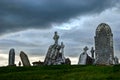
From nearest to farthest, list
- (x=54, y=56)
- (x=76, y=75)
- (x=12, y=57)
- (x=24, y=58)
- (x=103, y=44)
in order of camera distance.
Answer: (x=76, y=75), (x=103, y=44), (x=24, y=58), (x=54, y=56), (x=12, y=57)

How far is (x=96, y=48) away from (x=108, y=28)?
3300 mm

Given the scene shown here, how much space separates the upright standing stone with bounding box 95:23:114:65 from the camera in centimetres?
4616

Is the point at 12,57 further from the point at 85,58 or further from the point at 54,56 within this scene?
the point at 85,58

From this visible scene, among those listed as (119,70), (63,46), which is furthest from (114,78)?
(63,46)

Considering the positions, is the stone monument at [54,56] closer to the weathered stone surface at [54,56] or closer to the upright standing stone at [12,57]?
the weathered stone surface at [54,56]

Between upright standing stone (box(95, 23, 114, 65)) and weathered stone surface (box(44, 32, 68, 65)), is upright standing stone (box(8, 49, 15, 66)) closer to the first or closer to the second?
weathered stone surface (box(44, 32, 68, 65))

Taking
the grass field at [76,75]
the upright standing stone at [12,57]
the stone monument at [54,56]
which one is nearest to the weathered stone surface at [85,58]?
the stone monument at [54,56]

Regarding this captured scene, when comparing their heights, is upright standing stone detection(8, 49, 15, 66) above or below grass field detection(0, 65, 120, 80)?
above

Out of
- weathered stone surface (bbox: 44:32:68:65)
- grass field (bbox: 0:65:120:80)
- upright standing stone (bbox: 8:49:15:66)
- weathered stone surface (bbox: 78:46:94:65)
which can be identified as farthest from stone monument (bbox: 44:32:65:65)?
grass field (bbox: 0:65:120:80)

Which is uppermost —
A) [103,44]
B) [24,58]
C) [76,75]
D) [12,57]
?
[103,44]

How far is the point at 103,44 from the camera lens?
153 feet

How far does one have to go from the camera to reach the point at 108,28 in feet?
156

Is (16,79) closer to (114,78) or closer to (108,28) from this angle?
(114,78)

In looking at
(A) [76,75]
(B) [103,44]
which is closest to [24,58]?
(B) [103,44]
